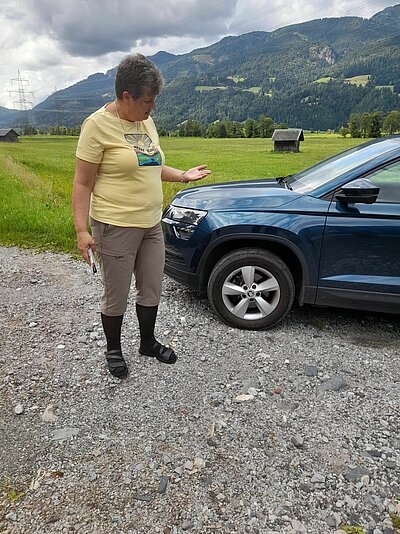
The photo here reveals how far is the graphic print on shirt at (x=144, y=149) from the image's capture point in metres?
2.55

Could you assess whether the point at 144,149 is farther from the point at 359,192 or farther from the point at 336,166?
the point at 336,166

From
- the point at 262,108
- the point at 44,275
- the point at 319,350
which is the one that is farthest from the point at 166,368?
the point at 262,108

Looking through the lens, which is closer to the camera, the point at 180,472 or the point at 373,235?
the point at 180,472

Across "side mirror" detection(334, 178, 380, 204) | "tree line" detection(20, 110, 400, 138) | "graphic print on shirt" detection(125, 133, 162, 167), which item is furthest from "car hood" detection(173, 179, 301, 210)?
"tree line" detection(20, 110, 400, 138)

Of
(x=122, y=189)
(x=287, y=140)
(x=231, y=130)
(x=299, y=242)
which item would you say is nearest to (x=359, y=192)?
(x=299, y=242)

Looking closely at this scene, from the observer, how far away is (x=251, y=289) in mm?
3740

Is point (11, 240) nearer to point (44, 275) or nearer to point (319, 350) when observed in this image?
point (44, 275)

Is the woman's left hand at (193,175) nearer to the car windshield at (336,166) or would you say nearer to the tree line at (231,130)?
the car windshield at (336,166)

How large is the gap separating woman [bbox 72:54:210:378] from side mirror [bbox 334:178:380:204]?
1423 millimetres

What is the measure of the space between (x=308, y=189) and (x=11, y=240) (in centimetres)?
478

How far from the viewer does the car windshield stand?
12.2 feet

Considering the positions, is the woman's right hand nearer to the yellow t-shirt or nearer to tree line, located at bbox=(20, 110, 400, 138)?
the yellow t-shirt

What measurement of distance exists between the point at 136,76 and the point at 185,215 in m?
1.67

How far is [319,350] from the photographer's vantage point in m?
3.54
